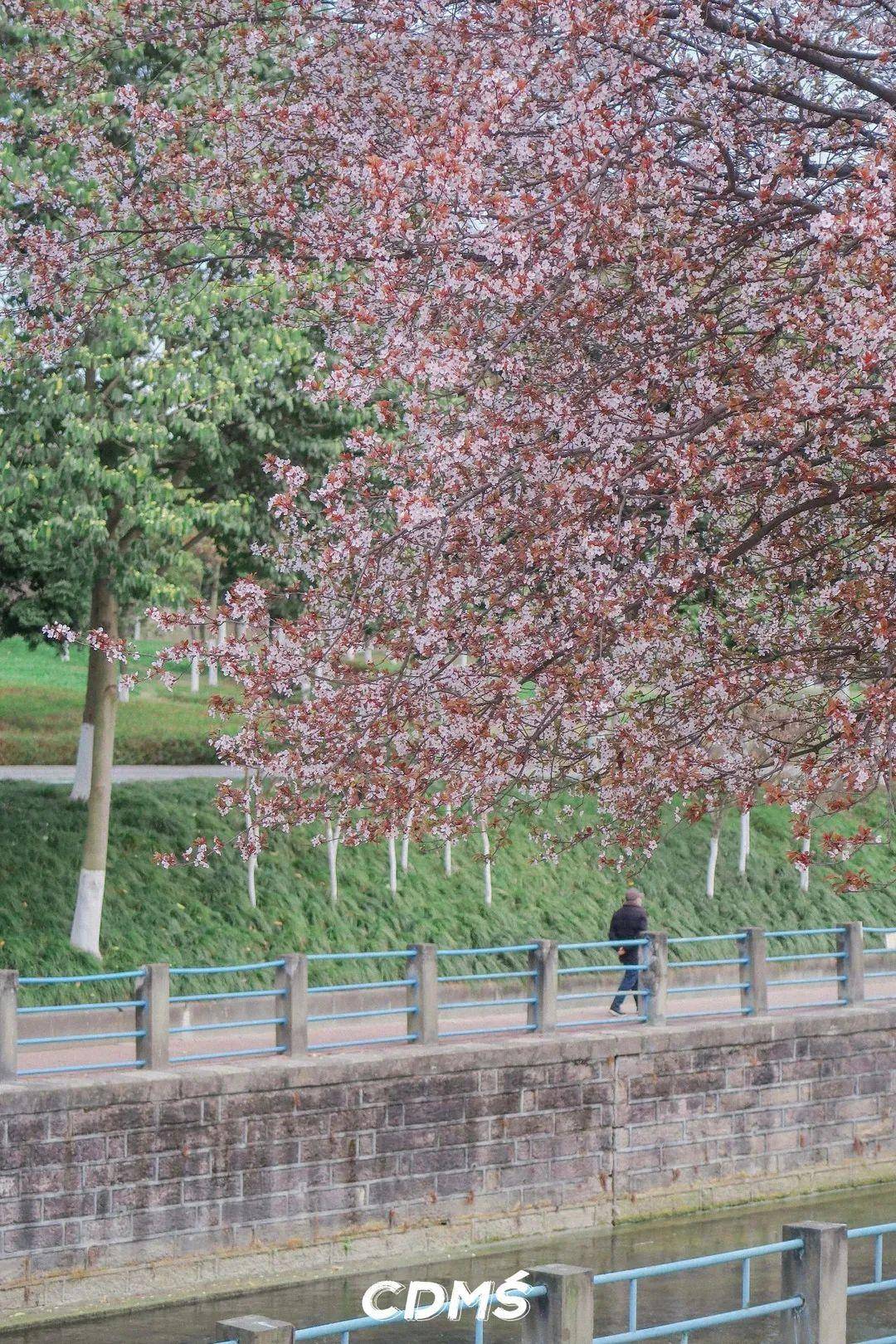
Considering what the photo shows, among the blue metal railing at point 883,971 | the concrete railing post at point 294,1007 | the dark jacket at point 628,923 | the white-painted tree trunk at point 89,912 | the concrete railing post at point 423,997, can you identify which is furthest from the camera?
the blue metal railing at point 883,971

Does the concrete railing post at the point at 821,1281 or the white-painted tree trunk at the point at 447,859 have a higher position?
the white-painted tree trunk at the point at 447,859

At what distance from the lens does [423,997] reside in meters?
16.2

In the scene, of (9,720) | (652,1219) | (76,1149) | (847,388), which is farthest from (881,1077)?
(9,720)

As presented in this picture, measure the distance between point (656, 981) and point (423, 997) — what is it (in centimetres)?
309

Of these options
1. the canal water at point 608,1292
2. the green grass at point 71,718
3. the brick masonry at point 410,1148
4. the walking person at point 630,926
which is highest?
the green grass at point 71,718

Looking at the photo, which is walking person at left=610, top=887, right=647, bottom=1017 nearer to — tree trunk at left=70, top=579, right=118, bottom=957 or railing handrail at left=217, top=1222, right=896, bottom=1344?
tree trunk at left=70, top=579, right=118, bottom=957

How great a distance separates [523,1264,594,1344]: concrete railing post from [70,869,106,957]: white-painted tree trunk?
13.1 m

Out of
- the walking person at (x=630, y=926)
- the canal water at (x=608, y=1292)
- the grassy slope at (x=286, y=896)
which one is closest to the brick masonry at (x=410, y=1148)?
the canal water at (x=608, y=1292)

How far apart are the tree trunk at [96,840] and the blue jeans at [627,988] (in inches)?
222

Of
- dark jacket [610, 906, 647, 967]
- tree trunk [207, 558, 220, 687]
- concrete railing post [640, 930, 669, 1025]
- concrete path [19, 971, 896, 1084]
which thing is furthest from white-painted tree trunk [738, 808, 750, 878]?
concrete railing post [640, 930, 669, 1025]

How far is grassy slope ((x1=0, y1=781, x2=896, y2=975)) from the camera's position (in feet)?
68.0

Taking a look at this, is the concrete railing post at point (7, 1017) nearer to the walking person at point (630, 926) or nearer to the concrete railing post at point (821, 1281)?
the concrete railing post at point (821, 1281)

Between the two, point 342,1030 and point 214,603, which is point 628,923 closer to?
point 342,1030

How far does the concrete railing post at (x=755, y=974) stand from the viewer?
19438 mm
